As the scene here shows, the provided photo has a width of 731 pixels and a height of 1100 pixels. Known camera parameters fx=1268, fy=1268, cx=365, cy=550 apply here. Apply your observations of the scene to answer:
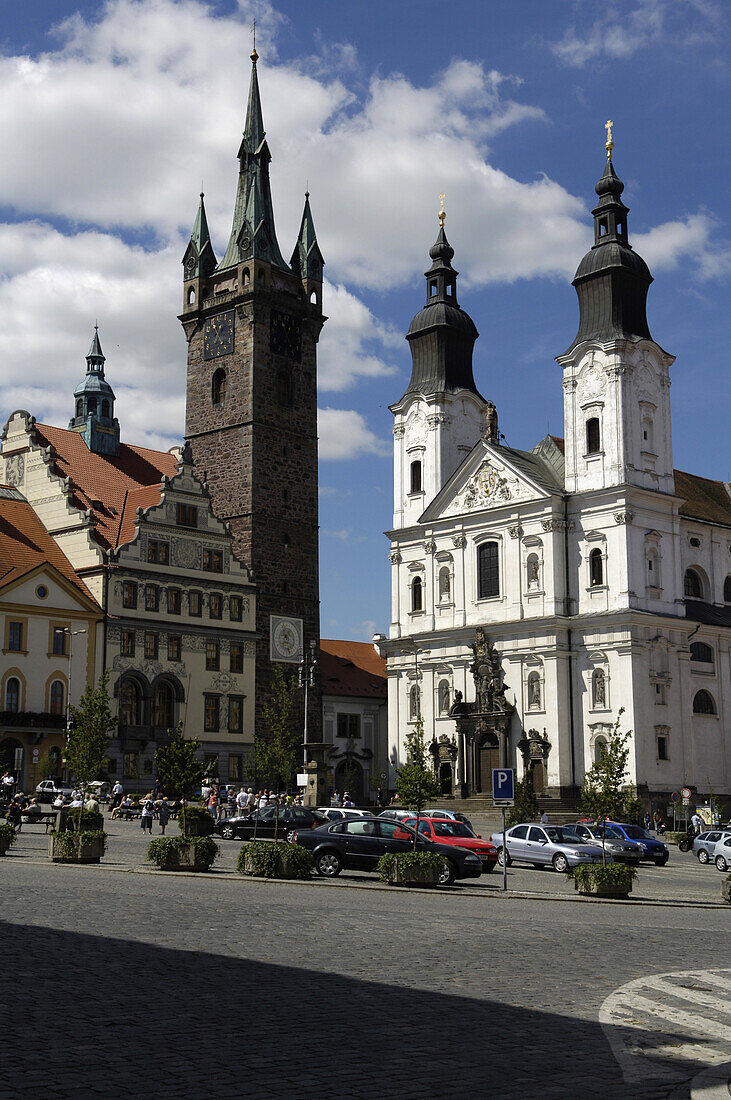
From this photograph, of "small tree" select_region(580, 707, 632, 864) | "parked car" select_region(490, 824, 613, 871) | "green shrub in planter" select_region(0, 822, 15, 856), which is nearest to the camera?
"green shrub in planter" select_region(0, 822, 15, 856)

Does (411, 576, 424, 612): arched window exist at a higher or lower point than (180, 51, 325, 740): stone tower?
lower

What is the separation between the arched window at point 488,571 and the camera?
73812mm

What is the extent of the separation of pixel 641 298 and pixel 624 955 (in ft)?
200

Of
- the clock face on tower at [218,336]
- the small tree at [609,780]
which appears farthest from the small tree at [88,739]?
the clock face on tower at [218,336]

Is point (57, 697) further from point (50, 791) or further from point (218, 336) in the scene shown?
point (218, 336)

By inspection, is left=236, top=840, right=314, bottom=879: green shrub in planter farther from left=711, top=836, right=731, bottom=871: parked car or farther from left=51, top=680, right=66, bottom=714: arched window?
left=51, top=680, right=66, bottom=714: arched window

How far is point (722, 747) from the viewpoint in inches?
2793

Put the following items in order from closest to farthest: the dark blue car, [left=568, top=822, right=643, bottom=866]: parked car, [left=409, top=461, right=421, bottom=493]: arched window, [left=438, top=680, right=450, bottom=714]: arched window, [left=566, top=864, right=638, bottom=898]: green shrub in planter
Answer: [left=566, top=864, right=638, bottom=898]: green shrub in planter < [left=568, top=822, right=643, bottom=866]: parked car < the dark blue car < [left=438, top=680, right=450, bottom=714]: arched window < [left=409, top=461, right=421, bottom=493]: arched window

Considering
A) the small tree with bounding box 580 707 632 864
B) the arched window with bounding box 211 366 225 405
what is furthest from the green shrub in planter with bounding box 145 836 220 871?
the arched window with bounding box 211 366 225 405

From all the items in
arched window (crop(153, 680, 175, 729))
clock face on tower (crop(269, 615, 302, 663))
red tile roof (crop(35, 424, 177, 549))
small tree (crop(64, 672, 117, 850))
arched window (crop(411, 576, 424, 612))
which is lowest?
small tree (crop(64, 672, 117, 850))

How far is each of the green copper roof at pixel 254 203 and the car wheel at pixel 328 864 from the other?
5566 cm

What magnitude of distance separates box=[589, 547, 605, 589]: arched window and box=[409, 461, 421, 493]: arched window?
15.0 metres

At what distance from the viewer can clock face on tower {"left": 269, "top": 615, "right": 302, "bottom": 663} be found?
7281cm

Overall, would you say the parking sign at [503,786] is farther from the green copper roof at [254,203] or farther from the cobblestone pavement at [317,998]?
the green copper roof at [254,203]
